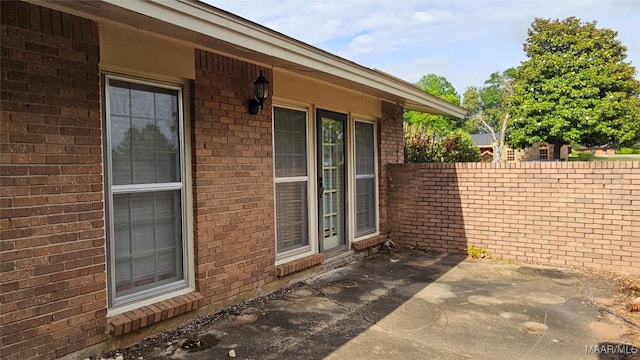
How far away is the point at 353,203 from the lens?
647 cm

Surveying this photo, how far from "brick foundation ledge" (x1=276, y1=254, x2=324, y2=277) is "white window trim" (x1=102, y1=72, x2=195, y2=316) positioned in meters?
1.21

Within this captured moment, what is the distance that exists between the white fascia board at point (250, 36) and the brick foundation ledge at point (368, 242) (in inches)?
94.0

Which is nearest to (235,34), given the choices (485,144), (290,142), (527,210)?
(290,142)

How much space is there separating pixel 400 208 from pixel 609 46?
25.4 metres

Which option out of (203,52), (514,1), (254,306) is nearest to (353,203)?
(254,306)

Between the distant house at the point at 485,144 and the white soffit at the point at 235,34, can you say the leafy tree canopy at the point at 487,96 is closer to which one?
the distant house at the point at 485,144

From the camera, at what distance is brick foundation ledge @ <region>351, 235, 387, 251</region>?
250 inches

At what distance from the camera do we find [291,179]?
5.21m

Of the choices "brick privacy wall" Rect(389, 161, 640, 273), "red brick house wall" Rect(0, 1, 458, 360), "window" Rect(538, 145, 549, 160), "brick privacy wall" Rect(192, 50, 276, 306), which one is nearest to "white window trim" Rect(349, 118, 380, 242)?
"brick privacy wall" Rect(389, 161, 640, 273)

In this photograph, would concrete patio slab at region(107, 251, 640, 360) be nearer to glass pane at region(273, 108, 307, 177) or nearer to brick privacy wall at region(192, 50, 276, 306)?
brick privacy wall at region(192, 50, 276, 306)

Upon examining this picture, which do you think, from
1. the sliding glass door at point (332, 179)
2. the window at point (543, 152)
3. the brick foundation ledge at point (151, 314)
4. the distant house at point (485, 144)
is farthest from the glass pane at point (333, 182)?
the window at point (543, 152)

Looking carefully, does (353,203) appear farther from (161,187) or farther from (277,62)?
(161,187)

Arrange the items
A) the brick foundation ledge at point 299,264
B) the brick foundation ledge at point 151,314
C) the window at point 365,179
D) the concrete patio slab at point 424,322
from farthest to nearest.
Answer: the window at point 365,179
the brick foundation ledge at point 299,264
the concrete patio slab at point 424,322
the brick foundation ledge at point 151,314

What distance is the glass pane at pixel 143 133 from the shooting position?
327 cm
